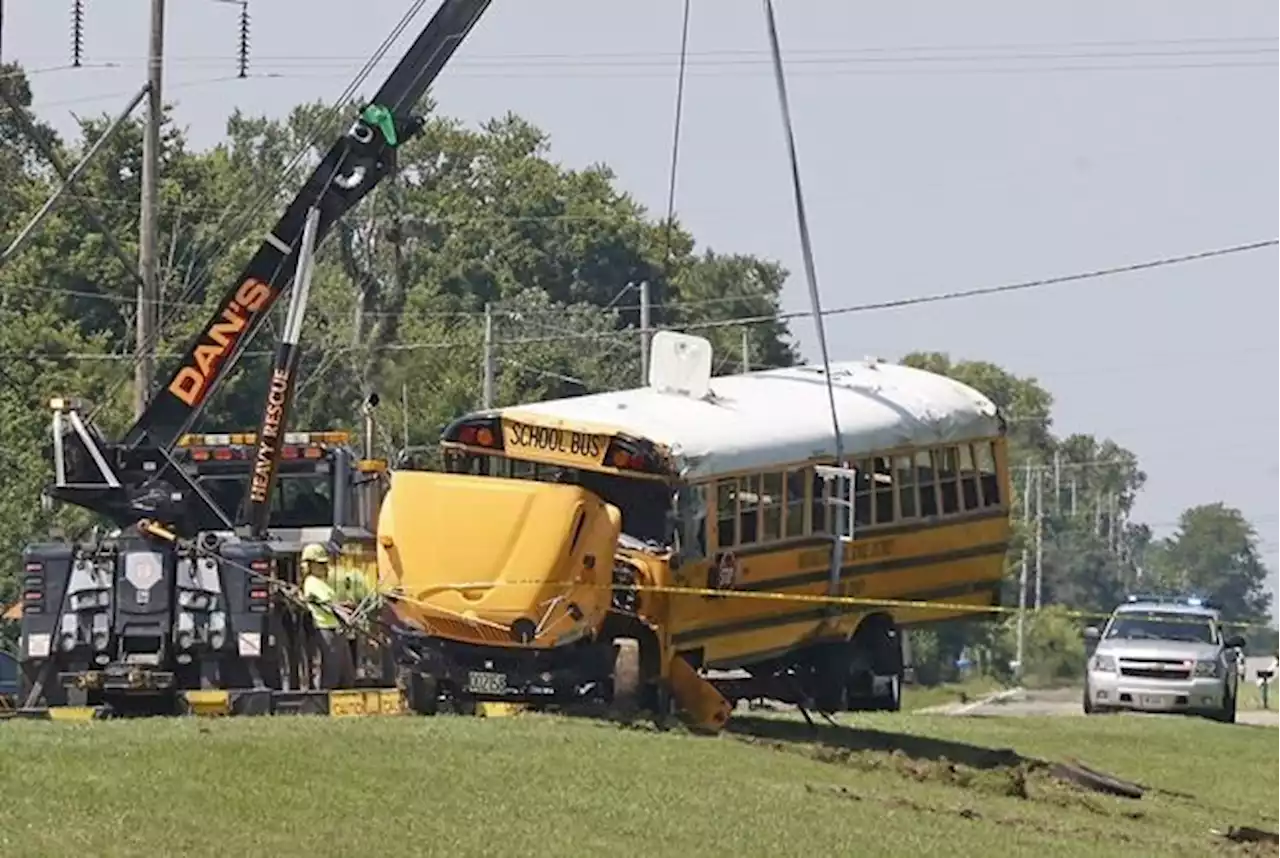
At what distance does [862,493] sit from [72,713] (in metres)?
6.90

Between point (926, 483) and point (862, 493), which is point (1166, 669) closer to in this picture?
point (926, 483)

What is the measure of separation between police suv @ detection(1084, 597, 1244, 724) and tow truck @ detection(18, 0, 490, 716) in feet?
37.6

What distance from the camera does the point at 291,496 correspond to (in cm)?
2753

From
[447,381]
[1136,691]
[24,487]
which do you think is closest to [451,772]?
[1136,691]

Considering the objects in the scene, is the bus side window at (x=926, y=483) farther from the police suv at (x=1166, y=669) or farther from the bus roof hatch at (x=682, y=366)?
the police suv at (x=1166, y=669)

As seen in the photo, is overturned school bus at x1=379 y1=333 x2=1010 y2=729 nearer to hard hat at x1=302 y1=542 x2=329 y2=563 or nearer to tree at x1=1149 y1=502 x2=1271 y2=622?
hard hat at x1=302 y1=542 x2=329 y2=563

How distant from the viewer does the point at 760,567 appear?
23.3 metres

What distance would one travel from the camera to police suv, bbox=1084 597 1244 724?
35250 millimetres

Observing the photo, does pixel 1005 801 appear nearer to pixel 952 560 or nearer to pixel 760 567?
pixel 760 567

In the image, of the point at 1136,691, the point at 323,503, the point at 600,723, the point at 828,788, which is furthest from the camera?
the point at 1136,691

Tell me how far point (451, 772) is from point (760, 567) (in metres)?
7.00

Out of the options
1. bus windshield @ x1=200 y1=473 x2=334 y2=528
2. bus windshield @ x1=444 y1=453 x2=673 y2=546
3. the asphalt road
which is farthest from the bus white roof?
the asphalt road

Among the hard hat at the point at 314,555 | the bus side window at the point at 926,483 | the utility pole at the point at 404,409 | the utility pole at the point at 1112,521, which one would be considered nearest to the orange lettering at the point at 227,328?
the hard hat at the point at 314,555

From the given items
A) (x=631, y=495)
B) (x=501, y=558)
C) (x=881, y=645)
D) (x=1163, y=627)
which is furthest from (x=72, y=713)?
(x=1163, y=627)
